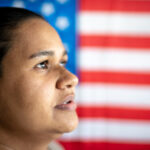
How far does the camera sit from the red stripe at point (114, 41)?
4.51 ft

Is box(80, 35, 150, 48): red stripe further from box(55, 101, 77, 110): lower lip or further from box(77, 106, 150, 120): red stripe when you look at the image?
box(55, 101, 77, 110): lower lip

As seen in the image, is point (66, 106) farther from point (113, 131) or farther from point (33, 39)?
point (113, 131)

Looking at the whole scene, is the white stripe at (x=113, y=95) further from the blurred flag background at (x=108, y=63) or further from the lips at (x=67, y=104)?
the lips at (x=67, y=104)

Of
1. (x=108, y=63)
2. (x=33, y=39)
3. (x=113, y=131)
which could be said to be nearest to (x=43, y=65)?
(x=33, y=39)

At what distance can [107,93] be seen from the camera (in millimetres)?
1425

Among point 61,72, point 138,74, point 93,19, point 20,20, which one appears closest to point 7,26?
point 20,20

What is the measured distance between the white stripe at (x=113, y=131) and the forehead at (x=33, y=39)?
3.23 ft

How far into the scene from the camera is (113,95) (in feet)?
4.66

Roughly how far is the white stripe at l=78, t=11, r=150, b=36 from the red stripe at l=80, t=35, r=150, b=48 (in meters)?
0.03

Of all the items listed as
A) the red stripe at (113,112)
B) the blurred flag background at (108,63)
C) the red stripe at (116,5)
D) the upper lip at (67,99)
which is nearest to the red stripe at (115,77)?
the blurred flag background at (108,63)

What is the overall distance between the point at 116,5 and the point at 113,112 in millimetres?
724

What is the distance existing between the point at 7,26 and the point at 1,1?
3.21ft

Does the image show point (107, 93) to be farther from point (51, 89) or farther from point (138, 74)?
point (51, 89)

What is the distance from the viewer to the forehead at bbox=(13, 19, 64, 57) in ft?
1.79
